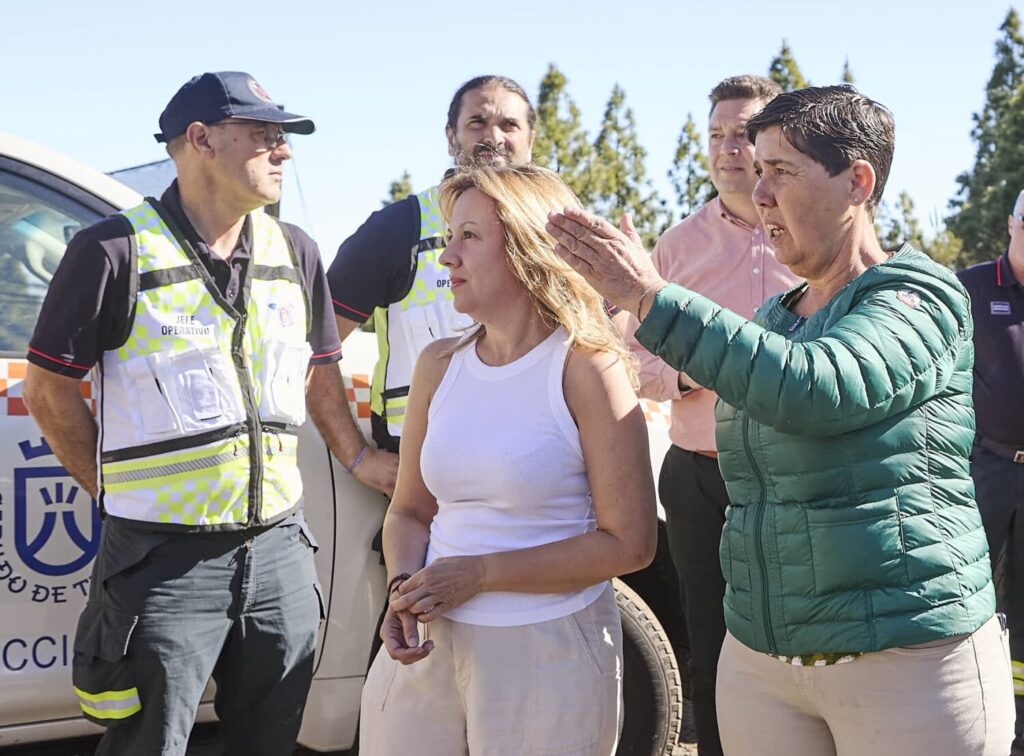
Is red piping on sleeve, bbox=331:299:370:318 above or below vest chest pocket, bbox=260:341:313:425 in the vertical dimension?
above

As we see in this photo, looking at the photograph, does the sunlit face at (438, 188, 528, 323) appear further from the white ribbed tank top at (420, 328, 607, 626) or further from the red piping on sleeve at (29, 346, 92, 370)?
the red piping on sleeve at (29, 346, 92, 370)

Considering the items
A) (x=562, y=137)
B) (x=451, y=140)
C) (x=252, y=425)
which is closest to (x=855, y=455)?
(x=252, y=425)

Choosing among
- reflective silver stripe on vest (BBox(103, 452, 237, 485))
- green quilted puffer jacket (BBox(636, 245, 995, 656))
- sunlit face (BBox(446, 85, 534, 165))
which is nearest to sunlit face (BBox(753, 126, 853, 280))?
green quilted puffer jacket (BBox(636, 245, 995, 656))

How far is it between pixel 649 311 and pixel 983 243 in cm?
2295

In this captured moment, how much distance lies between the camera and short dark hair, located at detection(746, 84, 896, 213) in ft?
6.38

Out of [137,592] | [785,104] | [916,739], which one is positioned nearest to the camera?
[916,739]

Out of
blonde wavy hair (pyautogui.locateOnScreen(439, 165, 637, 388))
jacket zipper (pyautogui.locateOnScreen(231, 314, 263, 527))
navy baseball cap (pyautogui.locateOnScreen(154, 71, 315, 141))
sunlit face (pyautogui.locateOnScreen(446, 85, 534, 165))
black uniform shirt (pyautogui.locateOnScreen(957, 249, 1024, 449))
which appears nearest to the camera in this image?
blonde wavy hair (pyautogui.locateOnScreen(439, 165, 637, 388))

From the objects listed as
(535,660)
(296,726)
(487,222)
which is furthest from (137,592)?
(487,222)

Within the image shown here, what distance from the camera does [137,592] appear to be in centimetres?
260

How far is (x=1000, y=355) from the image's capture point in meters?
4.27

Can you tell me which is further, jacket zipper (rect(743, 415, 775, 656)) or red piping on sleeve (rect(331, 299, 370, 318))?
red piping on sleeve (rect(331, 299, 370, 318))

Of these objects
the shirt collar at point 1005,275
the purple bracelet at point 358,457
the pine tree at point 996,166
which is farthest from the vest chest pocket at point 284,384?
the pine tree at point 996,166

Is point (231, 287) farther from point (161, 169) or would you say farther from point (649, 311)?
point (649, 311)

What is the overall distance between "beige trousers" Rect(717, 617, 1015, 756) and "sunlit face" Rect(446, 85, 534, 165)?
194 cm
